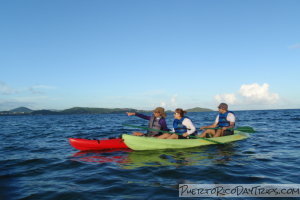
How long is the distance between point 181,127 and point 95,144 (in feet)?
12.4

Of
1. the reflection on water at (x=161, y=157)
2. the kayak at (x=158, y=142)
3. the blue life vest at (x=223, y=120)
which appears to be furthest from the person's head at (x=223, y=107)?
the reflection on water at (x=161, y=157)

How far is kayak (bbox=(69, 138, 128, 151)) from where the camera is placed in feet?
31.1

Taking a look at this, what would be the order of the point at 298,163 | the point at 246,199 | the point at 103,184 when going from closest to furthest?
the point at 246,199, the point at 103,184, the point at 298,163

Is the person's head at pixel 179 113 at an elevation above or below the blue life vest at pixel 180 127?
above

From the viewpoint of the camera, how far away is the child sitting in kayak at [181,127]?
9.86m

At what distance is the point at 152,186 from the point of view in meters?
5.23

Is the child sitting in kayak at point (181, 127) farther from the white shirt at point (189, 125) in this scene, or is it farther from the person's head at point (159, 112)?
the person's head at point (159, 112)

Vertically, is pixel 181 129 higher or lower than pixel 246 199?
higher

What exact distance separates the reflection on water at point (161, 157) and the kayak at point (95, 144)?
23 cm

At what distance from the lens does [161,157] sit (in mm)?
8266

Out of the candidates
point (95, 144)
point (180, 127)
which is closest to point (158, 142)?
point (180, 127)

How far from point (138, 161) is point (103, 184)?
Result: 7.87 feet

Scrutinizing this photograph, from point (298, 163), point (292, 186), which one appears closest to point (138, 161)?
point (292, 186)

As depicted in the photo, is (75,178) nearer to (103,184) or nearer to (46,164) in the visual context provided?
(103,184)
